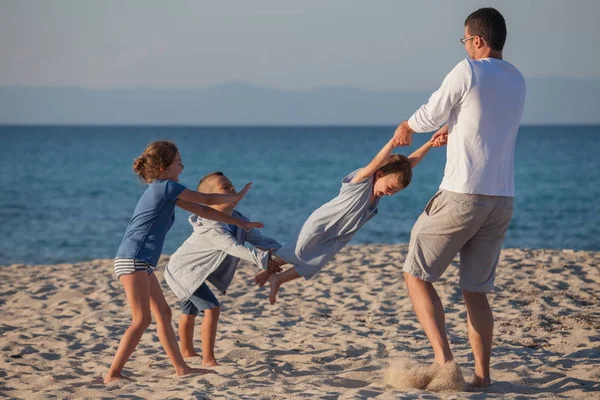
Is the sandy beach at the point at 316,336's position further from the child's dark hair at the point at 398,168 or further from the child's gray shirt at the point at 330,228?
the child's dark hair at the point at 398,168

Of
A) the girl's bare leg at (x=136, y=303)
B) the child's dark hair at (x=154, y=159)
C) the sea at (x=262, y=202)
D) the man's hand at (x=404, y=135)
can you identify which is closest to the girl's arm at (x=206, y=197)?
the child's dark hair at (x=154, y=159)

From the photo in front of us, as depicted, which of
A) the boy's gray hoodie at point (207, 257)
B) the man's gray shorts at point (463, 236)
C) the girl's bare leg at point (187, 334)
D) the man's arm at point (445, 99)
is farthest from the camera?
the girl's bare leg at point (187, 334)

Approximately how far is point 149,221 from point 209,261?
0.82 meters

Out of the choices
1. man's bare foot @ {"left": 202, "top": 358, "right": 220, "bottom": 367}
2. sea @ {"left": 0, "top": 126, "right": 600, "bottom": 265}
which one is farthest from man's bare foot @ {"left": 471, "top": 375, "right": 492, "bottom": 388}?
sea @ {"left": 0, "top": 126, "right": 600, "bottom": 265}

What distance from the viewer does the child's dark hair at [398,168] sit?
5.09m

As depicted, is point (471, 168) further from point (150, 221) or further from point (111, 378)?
point (111, 378)

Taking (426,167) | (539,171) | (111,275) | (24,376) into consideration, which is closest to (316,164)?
(426,167)

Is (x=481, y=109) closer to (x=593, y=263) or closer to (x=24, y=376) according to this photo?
(x=24, y=376)

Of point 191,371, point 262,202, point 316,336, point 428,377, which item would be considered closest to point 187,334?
point 191,371

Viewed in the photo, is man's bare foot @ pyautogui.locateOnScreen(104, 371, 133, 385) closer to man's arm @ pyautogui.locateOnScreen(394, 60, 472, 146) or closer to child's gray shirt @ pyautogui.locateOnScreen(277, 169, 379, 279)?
child's gray shirt @ pyautogui.locateOnScreen(277, 169, 379, 279)

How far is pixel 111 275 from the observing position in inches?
405

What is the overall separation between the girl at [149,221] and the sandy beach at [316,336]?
0.55 metres

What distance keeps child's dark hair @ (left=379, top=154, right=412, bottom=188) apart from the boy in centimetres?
115

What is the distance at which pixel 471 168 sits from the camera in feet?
14.4
